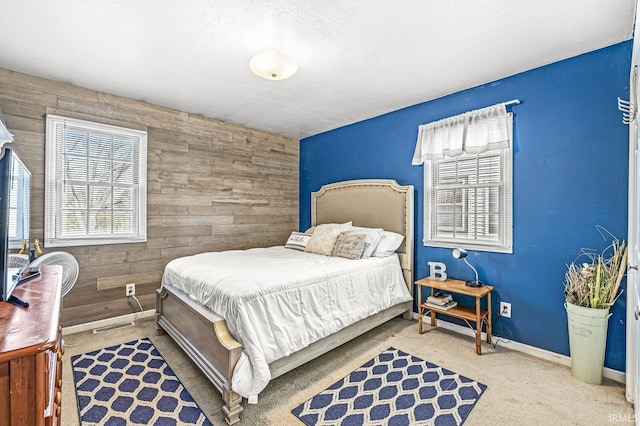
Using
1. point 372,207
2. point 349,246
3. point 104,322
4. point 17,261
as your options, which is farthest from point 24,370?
point 372,207

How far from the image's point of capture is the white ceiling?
1.87 metres

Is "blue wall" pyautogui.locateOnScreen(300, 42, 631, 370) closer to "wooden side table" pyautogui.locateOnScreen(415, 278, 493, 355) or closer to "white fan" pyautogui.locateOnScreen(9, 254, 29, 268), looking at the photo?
"wooden side table" pyautogui.locateOnScreen(415, 278, 493, 355)

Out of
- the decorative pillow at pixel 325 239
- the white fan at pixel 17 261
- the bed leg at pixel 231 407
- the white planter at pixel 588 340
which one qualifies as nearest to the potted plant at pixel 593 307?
the white planter at pixel 588 340

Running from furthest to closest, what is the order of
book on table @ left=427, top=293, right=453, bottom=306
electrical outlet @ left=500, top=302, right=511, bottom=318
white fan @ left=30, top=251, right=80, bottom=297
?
book on table @ left=427, top=293, right=453, bottom=306 < electrical outlet @ left=500, top=302, right=511, bottom=318 < white fan @ left=30, top=251, right=80, bottom=297

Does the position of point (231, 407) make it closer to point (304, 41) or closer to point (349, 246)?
point (349, 246)

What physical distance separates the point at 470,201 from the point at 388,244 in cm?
→ 96

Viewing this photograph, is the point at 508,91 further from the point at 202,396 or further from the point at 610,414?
the point at 202,396

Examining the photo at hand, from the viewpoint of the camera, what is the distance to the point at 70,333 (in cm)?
296

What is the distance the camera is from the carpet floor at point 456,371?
1.82 meters

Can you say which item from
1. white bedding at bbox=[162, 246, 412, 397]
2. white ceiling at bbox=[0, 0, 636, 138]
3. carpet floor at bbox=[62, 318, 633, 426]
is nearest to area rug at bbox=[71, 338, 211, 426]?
carpet floor at bbox=[62, 318, 633, 426]

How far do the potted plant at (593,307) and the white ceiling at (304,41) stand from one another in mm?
1604

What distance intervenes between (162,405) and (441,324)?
2636mm

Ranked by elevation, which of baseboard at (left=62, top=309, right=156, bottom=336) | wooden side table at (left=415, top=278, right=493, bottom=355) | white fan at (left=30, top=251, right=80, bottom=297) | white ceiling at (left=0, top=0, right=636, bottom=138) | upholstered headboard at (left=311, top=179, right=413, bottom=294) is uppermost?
white ceiling at (left=0, top=0, right=636, bottom=138)

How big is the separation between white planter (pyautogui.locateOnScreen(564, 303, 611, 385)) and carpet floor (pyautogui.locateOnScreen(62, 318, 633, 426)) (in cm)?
9
